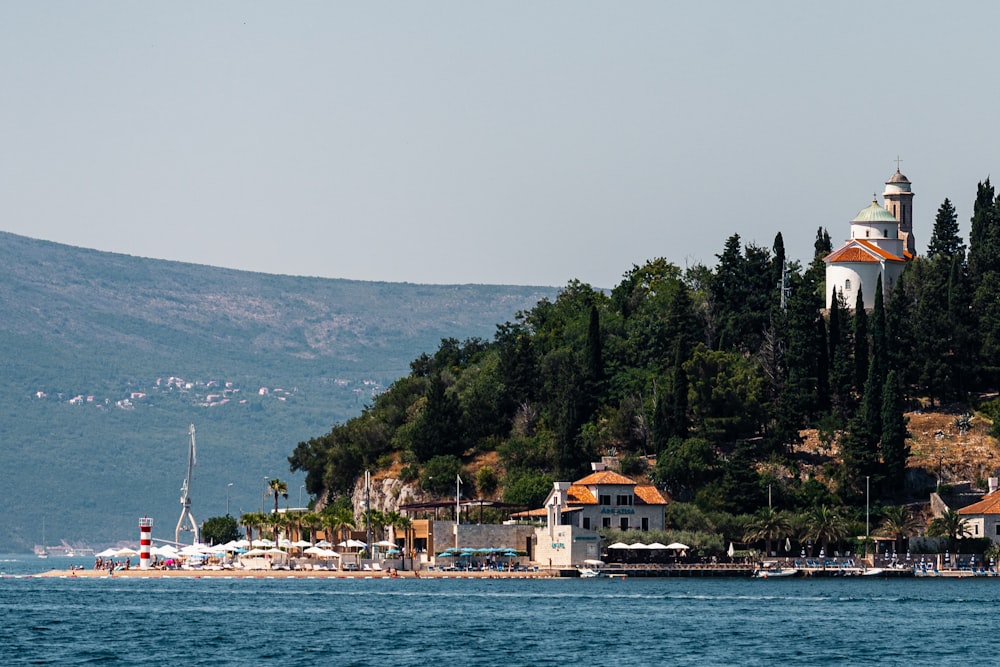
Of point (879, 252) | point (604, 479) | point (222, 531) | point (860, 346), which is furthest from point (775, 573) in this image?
point (222, 531)

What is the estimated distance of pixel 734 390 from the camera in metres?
134

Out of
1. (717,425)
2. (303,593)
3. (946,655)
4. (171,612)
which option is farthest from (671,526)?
(946,655)

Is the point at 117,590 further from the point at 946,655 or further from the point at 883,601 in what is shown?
the point at 946,655

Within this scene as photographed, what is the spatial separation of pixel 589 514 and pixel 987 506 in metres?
25.3

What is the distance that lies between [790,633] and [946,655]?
9204 mm

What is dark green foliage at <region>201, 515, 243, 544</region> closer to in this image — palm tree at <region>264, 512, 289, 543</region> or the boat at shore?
palm tree at <region>264, 512, 289, 543</region>

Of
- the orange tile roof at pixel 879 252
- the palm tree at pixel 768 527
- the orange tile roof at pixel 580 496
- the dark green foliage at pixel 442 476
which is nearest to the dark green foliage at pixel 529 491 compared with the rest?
the dark green foliage at pixel 442 476

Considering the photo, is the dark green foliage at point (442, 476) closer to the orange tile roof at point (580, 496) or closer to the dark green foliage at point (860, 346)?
the orange tile roof at point (580, 496)

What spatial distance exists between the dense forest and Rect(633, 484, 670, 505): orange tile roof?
1518 millimetres

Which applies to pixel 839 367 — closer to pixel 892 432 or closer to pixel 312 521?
pixel 892 432

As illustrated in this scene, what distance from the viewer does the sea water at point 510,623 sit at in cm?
7194

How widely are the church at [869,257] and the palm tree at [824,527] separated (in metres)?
20.3

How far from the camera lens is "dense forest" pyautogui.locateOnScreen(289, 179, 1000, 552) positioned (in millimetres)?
129750

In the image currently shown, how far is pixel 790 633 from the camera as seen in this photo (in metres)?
81.2
